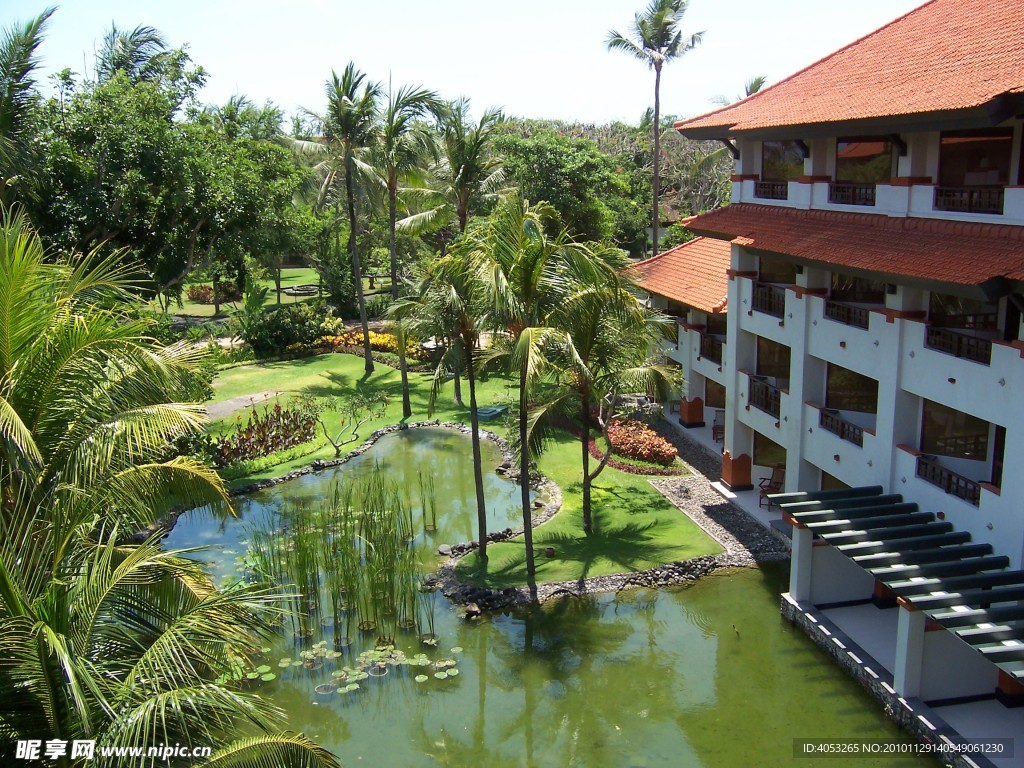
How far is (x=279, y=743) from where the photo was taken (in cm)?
736

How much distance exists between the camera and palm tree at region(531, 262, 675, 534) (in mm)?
16500

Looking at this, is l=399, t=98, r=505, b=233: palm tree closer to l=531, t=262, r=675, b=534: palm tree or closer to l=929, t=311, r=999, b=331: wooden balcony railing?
l=531, t=262, r=675, b=534: palm tree

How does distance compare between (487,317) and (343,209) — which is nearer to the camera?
(487,317)

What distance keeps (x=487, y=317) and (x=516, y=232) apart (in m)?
1.70

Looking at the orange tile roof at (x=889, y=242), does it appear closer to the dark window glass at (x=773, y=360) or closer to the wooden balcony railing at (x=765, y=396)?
the dark window glass at (x=773, y=360)

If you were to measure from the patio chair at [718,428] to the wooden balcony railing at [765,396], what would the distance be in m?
4.43

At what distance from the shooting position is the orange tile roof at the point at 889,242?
13.4 metres

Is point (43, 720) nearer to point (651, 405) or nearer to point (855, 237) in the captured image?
point (855, 237)

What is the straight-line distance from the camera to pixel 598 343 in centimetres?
1845

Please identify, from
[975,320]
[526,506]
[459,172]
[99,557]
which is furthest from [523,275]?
[459,172]

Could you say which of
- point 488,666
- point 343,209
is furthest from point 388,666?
point 343,209

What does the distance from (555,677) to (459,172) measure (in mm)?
18872

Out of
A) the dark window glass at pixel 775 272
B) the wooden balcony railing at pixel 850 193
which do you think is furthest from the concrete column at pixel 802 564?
the dark window glass at pixel 775 272

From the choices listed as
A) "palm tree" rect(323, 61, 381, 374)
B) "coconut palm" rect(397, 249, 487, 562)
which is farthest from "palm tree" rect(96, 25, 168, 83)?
"coconut palm" rect(397, 249, 487, 562)
